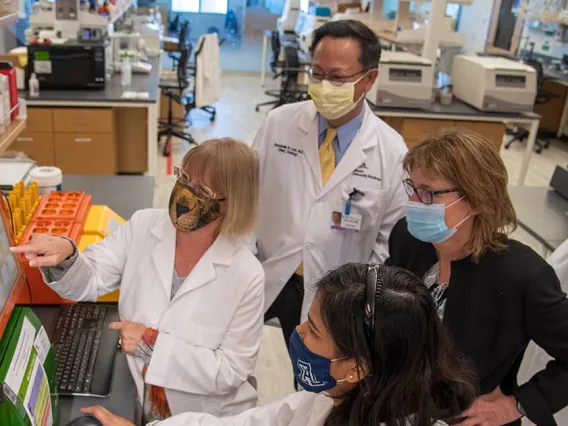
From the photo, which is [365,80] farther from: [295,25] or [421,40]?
[295,25]

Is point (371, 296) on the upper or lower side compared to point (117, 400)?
upper

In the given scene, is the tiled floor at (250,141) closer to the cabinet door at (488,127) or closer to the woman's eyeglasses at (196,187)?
the cabinet door at (488,127)

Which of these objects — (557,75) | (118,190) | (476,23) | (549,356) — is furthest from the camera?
(476,23)

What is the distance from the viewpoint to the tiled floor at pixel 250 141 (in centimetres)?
284

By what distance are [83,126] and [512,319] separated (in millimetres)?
3745

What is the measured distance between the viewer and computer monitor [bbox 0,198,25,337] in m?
1.12

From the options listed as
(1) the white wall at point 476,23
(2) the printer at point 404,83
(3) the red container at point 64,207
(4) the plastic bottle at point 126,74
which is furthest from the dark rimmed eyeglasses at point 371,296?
(1) the white wall at point 476,23

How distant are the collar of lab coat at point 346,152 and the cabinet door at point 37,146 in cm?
290

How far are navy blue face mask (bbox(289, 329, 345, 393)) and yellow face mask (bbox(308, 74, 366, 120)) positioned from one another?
1.06m

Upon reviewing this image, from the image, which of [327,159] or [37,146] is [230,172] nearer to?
[327,159]

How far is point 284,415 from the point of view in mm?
1295

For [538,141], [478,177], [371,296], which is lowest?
[538,141]

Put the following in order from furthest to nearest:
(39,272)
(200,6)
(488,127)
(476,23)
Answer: (200,6) < (476,23) < (488,127) < (39,272)

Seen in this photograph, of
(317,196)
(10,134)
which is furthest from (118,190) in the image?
(317,196)
